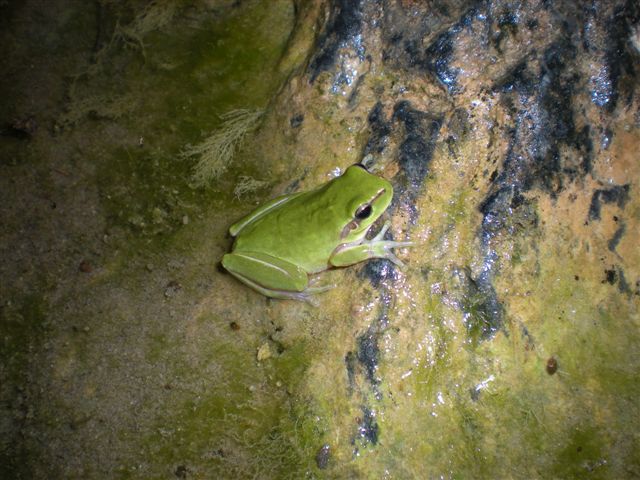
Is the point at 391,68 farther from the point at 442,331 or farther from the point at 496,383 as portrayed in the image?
the point at 496,383

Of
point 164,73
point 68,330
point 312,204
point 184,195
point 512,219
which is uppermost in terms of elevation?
point 512,219

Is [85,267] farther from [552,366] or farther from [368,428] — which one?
[552,366]

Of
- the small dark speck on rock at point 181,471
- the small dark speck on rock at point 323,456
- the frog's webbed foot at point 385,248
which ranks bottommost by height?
the small dark speck on rock at point 181,471


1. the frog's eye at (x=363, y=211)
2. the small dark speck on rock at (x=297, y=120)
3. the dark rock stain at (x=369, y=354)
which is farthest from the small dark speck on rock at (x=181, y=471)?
the small dark speck on rock at (x=297, y=120)

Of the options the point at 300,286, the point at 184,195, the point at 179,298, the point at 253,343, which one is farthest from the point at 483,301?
the point at 184,195

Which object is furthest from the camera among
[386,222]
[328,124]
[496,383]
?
[328,124]

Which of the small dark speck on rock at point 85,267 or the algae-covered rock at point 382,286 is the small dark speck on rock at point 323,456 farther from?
the small dark speck on rock at point 85,267
